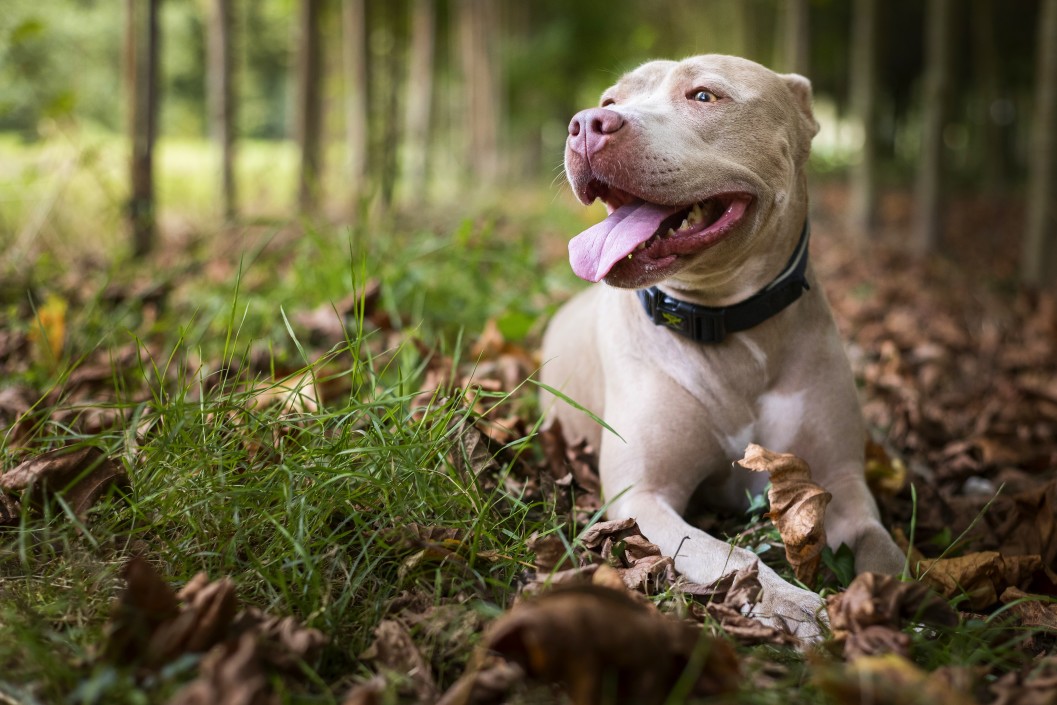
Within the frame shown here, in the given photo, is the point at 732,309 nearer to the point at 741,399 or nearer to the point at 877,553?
the point at 741,399

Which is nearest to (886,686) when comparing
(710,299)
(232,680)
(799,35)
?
(232,680)

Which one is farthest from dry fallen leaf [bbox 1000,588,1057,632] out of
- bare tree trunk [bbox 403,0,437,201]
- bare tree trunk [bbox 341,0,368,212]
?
bare tree trunk [bbox 403,0,437,201]

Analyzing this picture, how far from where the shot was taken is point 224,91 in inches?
344

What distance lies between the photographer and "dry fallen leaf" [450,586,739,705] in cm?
146

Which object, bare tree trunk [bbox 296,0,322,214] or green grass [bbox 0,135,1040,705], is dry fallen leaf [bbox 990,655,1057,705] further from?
bare tree trunk [bbox 296,0,322,214]

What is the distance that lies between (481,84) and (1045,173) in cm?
1416

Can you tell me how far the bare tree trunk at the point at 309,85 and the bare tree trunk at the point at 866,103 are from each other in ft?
19.6

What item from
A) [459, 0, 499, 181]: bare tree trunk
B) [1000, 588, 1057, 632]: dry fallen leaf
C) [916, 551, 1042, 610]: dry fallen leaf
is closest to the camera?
[1000, 588, 1057, 632]: dry fallen leaf

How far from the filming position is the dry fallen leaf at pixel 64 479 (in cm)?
224

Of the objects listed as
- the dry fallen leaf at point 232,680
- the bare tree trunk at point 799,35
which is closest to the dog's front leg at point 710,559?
the dry fallen leaf at point 232,680

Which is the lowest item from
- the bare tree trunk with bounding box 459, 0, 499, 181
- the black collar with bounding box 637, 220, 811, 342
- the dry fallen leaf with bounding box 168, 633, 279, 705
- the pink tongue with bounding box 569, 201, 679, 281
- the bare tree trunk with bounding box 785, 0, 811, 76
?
the bare tree trunk with bounding box 459, 0, 499, 181

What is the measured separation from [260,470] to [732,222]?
1481 millimetres

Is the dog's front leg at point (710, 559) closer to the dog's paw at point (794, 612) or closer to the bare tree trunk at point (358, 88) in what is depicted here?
the dog's paw at point (794, 612)

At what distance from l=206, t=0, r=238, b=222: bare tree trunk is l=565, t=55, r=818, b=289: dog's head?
247 inches
